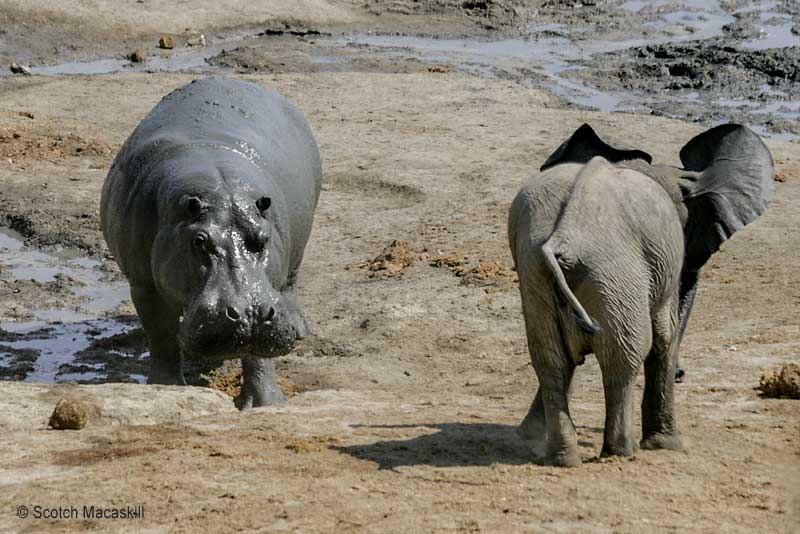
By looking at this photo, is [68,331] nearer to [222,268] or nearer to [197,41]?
[222,268]

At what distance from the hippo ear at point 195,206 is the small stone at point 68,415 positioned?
1.19m

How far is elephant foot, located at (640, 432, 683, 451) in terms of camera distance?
6.48m

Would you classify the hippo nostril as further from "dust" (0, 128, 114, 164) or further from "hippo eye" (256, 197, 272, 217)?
"dust" (0, 128, 114, 164)

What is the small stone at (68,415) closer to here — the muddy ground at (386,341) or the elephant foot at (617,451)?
the muddy ground at (386,341)

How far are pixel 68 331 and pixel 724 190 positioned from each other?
17.7 ft

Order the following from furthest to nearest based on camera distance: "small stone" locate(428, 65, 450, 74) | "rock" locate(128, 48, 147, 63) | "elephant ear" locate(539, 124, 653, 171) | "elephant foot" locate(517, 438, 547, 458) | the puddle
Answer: "rock" locate(128, 48, 147, 63) < "small stone" locate(428, 65, 450, 74) < the puddle < "elephant ear" locate(539, 124, 653, 171) < "elephant foot" locate(517, 438, 547, 458)

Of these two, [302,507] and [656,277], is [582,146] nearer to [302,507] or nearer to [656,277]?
[656,277]

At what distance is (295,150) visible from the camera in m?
9.40

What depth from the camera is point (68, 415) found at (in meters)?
6.53

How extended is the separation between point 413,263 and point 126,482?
19.1 feet

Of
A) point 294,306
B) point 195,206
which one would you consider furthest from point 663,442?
point 294,306

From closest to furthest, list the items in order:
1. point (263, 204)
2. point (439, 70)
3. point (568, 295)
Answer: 1. point (568, 295)
2. point (263, 204)
3. point (439, 70)

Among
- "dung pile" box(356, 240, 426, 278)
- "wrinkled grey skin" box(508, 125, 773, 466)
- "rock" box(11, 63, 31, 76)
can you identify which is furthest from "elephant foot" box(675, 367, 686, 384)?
"rock" box(11, 63, 31, 76)

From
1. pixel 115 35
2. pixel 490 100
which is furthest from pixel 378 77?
pixel 115 35
